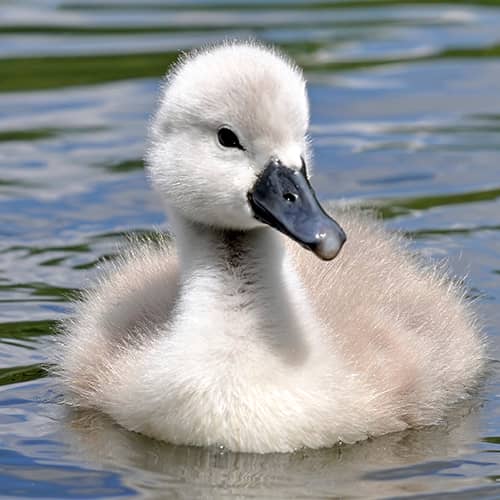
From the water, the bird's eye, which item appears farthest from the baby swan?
the water

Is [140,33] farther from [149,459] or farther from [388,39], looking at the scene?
[149,459]

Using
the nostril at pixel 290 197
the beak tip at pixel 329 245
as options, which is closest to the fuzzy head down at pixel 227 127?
the nostril at pixel 290 197

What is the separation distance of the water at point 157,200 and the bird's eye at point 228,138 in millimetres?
1017

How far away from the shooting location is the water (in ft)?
19.9

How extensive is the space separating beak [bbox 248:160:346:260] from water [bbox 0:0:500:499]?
75 centimetres

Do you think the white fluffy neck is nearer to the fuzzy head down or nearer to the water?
the fuzzy head down

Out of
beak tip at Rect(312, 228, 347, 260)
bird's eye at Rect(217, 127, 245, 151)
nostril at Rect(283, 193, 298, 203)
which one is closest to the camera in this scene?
beak tip at Rect(312, 228, 347, 260)

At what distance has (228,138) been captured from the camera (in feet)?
20.1

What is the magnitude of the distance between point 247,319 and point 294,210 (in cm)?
42

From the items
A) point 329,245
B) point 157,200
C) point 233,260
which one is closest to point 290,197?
point 329,245

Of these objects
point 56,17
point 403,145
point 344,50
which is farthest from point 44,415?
point 56,17

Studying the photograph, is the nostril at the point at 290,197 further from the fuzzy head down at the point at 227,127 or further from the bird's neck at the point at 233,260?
the bird's neck at the point at 233,260

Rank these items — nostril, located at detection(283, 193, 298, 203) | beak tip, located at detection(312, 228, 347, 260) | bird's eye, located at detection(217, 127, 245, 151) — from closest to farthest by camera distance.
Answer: beak tip, located at detection(312, 228, 347, 260) < nostril, located at detection(283, 193, 298, 203) < bird's eye, located at detection(217, 127, 245, 151)

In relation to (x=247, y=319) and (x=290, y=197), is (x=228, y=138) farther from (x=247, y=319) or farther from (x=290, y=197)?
(x=247, y=319)
